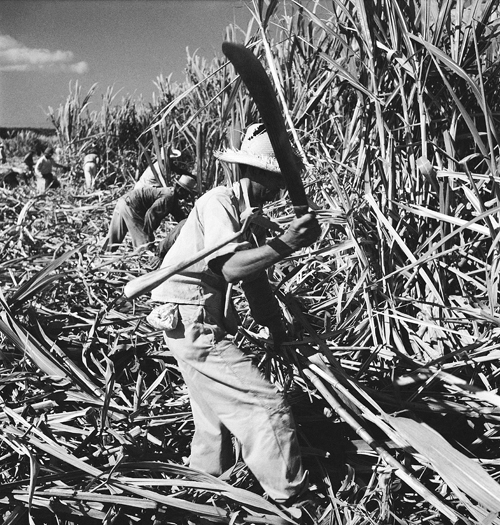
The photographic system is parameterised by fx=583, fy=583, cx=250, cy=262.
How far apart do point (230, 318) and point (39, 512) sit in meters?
0.77

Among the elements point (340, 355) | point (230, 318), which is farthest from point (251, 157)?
point (340, 355)

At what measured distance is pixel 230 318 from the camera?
1.81 meters

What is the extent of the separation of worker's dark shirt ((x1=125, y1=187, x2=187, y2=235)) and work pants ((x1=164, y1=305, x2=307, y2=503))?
239 cm

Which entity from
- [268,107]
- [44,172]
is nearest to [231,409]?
[268,107]

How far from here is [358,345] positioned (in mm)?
2092

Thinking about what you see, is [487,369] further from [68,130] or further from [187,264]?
[68,130]

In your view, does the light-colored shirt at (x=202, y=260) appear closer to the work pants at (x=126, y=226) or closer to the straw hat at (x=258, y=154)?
the straw hat at (x=258, y=154)

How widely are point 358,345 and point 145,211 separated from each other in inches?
98.2

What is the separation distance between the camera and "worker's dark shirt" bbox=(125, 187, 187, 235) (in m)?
4.05

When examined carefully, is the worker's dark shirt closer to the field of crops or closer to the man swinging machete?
the field of crops

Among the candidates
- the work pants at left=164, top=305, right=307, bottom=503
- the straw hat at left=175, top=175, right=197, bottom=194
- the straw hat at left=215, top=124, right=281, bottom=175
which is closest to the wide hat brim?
the straw hat at left=215, top=124, right=281, bottom=175

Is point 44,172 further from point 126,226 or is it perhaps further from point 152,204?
point 126,226

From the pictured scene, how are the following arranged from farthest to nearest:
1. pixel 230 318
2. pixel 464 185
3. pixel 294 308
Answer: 1. pixel 294 308
2. pixel 464 185
3. pixel 230 318

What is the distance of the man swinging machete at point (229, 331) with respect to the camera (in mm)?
1582
